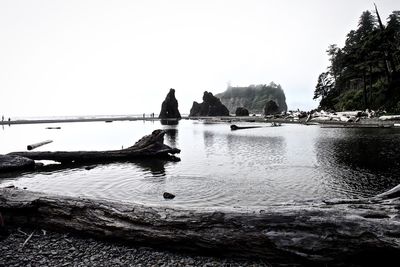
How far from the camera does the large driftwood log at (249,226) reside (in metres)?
5.06

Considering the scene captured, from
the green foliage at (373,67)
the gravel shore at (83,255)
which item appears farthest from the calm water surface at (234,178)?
→ the green foliage at (373,67)

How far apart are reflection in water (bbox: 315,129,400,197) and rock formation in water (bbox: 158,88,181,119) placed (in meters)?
120

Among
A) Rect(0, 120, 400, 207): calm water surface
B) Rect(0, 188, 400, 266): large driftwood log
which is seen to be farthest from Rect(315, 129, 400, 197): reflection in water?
Rect(0, 188, 400, 266): large driftwood log

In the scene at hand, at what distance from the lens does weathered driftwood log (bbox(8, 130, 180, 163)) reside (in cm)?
2045

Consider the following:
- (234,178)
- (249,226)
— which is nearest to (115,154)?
(234,178)

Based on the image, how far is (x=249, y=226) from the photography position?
224 inches

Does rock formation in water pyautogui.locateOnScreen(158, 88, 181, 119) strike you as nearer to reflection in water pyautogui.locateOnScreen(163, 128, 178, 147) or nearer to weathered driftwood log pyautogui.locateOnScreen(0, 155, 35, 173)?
reflection in water pyautogui.locateOnScreen(163, 128, 178, 147)

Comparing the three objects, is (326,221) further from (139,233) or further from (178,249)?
(139,233)

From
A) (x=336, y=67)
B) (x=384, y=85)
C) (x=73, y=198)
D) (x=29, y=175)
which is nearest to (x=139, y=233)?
(x=73, y=198)

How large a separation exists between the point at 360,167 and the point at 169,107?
128 meters

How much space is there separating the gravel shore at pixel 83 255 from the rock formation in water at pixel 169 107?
442 ft

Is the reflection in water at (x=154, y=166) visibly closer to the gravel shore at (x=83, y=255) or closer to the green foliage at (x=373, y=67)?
the gravel shore at (x=83, y=255)

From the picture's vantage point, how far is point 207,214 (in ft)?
20.1

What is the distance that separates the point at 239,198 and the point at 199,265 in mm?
6078
